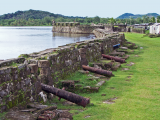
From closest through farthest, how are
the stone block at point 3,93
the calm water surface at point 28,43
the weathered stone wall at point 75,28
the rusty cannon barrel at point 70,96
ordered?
the stone block at point 3,93 → the rusty cannon barrel at point 70,96 → the calm water surface at point 28,43 → the weathered stone wall at point 75,28

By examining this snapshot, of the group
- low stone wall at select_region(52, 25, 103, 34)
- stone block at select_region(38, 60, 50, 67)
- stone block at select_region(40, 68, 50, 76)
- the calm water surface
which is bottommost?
the calm water surface

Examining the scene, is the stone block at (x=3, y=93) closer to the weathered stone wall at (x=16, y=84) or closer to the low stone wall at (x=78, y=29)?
the weathered stone wall at (x=16, y=84)

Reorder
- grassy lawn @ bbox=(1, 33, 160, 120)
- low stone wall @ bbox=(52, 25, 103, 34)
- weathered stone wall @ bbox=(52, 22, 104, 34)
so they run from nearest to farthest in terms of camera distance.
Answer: grassy lawn @ bbox=(1, 33, 160, 120) → low stone wall @ bbox=(52, 25, 103, 34) → weathered stone wall @ bbox=(52, 22, 104, 34)

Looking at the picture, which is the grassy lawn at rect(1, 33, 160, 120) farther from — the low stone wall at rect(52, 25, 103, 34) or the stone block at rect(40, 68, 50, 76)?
the low stone wall at rect(52, 25, 103, 34)

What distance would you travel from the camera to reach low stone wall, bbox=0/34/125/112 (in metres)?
6.33

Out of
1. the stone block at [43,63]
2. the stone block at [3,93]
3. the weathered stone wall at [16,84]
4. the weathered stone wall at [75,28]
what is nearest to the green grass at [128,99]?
the weathered stone wall at [16,84]

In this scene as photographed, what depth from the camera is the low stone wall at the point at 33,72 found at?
20.8 feet

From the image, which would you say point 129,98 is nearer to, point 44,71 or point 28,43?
point 44,71

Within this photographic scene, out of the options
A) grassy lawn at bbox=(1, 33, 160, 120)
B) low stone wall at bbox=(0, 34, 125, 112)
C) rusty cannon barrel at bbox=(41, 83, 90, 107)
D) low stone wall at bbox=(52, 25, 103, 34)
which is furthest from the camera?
low stone wall at bbox=(52, 25, 103, 34)

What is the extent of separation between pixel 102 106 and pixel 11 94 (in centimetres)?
263

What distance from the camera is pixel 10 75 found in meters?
6.45

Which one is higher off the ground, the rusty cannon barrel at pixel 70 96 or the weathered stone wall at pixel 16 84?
the weathered stone wall at pixel 16 84

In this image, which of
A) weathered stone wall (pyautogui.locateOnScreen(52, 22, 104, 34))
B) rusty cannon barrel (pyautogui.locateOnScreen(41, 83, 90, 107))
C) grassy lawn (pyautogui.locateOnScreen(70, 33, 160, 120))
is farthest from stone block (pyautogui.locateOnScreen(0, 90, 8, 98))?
weathered stone wall (pyautogui.locateOnScreen(52, 22, 104, 34))

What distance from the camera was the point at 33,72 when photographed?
24.2ft
